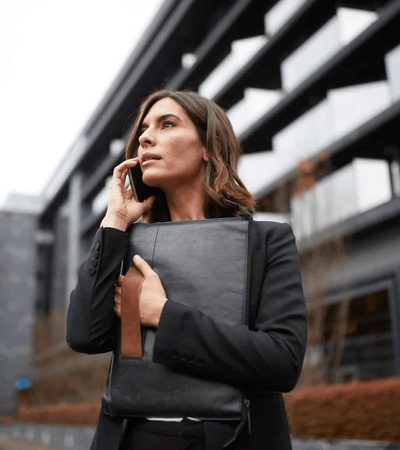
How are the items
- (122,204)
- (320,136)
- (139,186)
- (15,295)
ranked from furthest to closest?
1. (15,295)
2. (320,136)
3. (139,186)
4. (122,204)

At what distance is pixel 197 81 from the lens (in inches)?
1119

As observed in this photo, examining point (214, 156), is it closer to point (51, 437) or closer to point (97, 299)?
point (97, 299)

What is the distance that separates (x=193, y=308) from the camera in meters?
1.54

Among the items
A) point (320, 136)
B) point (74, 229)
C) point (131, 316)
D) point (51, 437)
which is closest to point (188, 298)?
point (131, 316)

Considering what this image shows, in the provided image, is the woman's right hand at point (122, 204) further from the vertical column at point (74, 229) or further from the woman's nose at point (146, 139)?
the vertical column at point (74, 229)

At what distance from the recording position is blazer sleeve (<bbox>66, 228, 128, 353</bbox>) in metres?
1.65

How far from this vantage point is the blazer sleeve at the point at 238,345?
1476 millimetres

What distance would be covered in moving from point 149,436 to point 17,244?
64713mm

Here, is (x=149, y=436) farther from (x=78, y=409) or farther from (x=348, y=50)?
(x=78, y=409)

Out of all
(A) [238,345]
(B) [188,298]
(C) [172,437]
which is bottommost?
(C) [172,437]

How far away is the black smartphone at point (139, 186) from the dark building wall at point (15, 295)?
197 feet

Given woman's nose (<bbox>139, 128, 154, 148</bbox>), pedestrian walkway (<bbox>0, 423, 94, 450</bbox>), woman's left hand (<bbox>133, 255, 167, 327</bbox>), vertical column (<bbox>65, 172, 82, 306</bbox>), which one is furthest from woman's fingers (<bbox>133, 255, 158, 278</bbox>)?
vertical column (<bbox>65, 172, 82, 306</bbox>)

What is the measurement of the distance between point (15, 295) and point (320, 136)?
164 feet

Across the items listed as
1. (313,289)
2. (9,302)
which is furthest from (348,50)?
(9,302)
